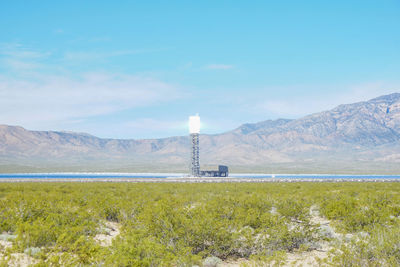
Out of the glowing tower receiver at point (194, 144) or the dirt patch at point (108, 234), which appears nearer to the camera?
the dirt patch at point (108, 234)

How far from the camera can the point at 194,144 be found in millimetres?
101875

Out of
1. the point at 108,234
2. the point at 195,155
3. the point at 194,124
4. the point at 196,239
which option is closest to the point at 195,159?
the point at 195,155

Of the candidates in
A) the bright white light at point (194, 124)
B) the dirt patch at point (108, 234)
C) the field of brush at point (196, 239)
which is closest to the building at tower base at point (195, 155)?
the bright white light at point (194, 124)

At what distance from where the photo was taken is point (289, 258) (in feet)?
49.4

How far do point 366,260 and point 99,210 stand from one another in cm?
1602


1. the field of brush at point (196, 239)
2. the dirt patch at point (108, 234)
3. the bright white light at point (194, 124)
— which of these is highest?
the bright white light at point (194, 124)

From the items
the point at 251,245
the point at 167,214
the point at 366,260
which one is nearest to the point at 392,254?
the point at 366,260

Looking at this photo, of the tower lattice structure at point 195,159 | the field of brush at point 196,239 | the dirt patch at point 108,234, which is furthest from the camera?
the tower lattice structure at point 195,159

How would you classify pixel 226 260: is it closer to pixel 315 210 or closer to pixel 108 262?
pixel 108 262

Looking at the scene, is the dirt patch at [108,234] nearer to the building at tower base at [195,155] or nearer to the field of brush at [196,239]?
the field of brush at [196,239]

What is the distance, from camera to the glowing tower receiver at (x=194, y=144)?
101 metres

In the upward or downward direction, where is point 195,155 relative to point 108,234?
upward

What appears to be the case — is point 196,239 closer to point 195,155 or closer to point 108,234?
point 108,234

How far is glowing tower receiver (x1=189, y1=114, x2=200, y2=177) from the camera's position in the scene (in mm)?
101062
